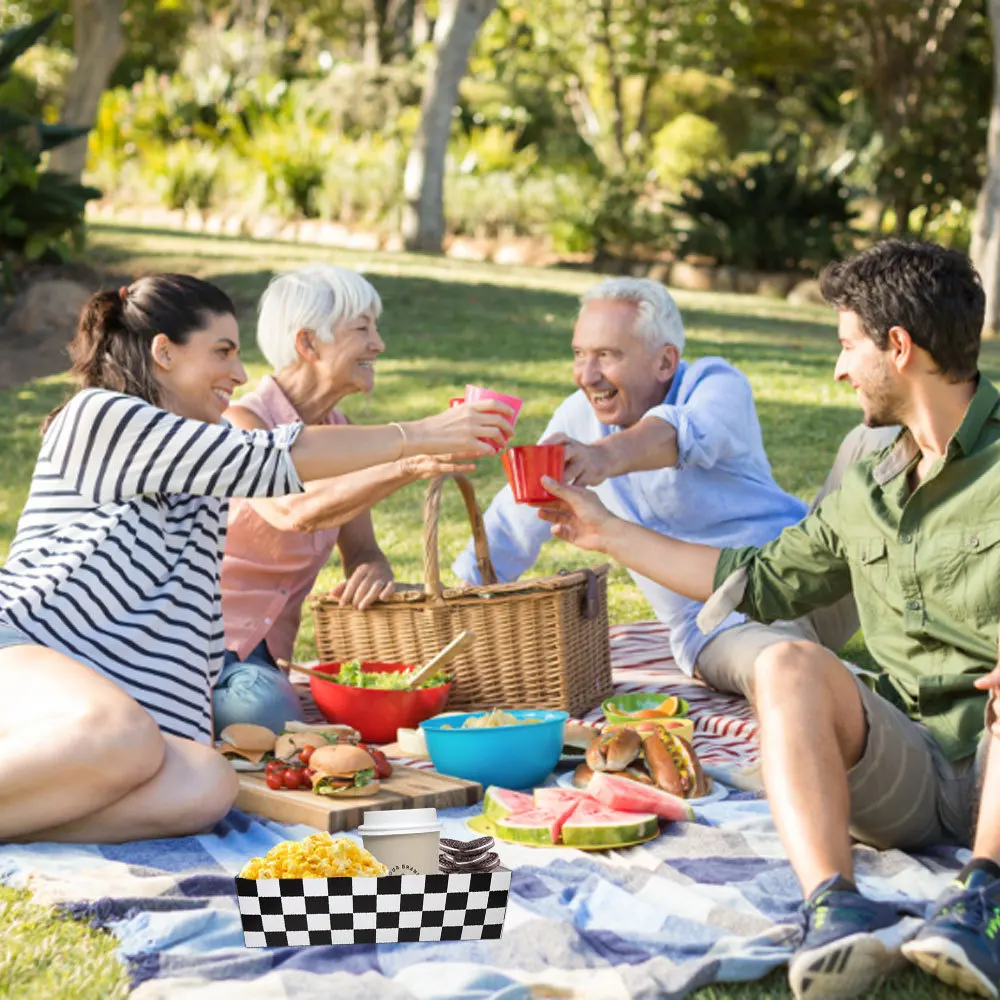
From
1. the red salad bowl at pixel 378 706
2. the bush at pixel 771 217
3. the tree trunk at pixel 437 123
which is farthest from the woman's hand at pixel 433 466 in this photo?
the bush at pixel 771 217

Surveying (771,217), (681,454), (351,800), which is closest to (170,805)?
(351,800)

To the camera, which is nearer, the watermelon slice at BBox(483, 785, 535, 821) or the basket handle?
the watermelon slice at BBox(483, 785, 535, 821)

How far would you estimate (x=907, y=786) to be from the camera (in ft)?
11.2

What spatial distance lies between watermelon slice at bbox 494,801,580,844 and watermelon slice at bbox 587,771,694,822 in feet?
0.29

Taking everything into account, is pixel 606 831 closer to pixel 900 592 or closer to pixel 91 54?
pixel 900 592

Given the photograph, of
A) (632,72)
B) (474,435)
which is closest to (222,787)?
(474,435)

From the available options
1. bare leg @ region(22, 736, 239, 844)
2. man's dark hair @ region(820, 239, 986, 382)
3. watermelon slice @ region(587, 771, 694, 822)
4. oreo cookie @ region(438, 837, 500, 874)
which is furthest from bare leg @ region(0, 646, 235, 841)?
man's dark hair @ region(820, 239, 986, 382)

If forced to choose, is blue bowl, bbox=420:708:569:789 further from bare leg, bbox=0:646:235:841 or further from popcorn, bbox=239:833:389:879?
popcorn, bbox=239:833:389:879

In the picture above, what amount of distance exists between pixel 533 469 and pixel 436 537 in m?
0.56

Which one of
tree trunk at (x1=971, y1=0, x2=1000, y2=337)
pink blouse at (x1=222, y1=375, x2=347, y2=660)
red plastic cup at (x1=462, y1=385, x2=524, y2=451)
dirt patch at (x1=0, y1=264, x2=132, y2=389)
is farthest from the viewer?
tree trunk at (x1=971, y1=0, x2=1000, y2=337)

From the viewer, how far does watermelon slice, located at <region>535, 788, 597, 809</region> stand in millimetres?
3857

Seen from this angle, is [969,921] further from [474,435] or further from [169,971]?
[474,435]

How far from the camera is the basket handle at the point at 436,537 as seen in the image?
4.68 metres

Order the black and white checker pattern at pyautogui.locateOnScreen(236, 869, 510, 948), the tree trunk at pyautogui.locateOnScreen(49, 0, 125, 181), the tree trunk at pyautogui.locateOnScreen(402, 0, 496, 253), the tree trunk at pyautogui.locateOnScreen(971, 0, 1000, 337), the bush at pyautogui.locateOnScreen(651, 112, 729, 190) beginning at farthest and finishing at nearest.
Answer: the bush at pyautogui.locateOnScreen(651, 112, 729, 190)
the tree trunk at pyautogui.locateOnScreen(402, 0, 496, 253)
the tree trunk at pyautogui.locateOnScreen(49, 0, 125, 181)
the tree trunk at pyautogui.locateOnScreen(971, 0, 1000, 337)
the black and white checker pattern at pyautogui.locateOnScreen(236, 869, 510, 948)
